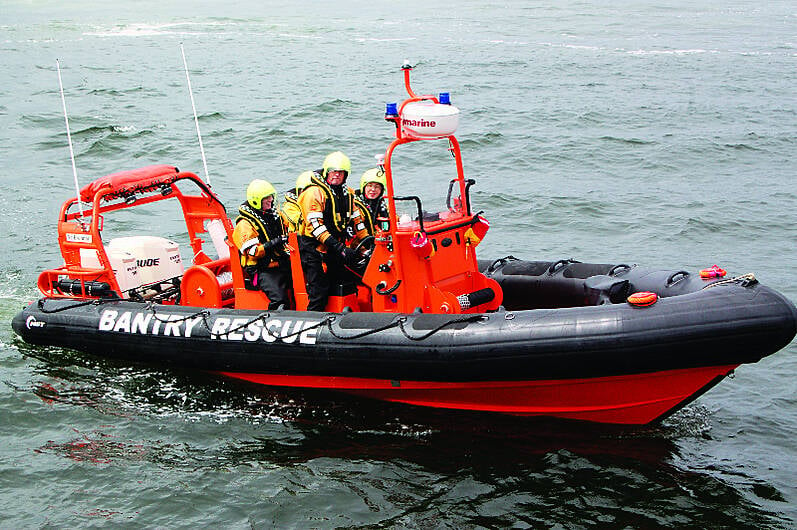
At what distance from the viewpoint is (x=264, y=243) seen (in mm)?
7531

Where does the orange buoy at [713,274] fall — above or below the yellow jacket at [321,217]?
below

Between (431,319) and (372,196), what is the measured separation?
1.23 meters

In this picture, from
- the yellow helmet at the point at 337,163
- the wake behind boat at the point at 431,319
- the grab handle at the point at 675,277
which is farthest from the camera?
the yellow helmet at the point at 337,163

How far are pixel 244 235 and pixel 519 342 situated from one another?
8.36 ft

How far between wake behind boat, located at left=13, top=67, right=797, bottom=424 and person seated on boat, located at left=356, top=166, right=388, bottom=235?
0.14 m

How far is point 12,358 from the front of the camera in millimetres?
8508

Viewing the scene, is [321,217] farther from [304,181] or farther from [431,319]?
[431,319]

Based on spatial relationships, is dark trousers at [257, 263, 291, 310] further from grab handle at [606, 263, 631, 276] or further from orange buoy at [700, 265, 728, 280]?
orange buoy at [700, 265, 728, 280]

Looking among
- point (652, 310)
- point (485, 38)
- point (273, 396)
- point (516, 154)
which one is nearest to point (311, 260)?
point (273, 396)

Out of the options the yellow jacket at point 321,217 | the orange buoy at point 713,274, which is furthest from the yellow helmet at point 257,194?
the orange buoy at point 713,274

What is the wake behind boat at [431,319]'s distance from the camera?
598 cm

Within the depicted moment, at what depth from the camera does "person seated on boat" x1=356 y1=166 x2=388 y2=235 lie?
285 inches

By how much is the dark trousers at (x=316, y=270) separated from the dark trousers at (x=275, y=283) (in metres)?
0.26

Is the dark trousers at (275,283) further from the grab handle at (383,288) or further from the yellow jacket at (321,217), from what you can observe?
the grab handle at (383,288)
